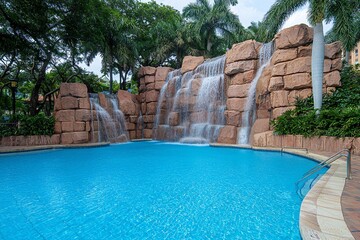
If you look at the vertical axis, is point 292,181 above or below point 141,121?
below

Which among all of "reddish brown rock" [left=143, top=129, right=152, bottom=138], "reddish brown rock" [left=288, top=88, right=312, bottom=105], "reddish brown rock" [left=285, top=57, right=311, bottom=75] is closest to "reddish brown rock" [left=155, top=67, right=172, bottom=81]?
"reddish brown rock" [left=143, top=129, right=152, bottom=138]

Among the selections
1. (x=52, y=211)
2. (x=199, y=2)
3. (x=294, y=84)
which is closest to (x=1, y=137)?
(x=52, y=211)

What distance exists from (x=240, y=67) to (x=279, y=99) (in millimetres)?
3083

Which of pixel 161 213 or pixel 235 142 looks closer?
pixel 161 213

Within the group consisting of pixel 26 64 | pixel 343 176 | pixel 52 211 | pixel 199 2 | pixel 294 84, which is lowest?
pixel 52 211

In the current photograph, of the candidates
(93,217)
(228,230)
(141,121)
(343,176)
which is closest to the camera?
(228,230)

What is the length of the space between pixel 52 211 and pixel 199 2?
20636mm

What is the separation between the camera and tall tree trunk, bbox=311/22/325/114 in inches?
338

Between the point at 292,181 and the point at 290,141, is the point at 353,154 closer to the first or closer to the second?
the point at 290,141

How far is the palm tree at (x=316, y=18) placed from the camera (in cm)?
859

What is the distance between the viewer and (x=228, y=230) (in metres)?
2.75

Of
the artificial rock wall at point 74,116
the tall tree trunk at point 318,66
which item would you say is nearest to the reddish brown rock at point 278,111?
the tall tree trunk at point 318,66

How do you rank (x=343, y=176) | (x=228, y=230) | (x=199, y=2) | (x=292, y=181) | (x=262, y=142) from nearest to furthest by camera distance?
(x=228, y=230) → (x=343, y=176) → (x=292, y=181) → (x=262, y=142) → (x=199, y=2)

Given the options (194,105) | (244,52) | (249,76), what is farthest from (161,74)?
(249,76)
